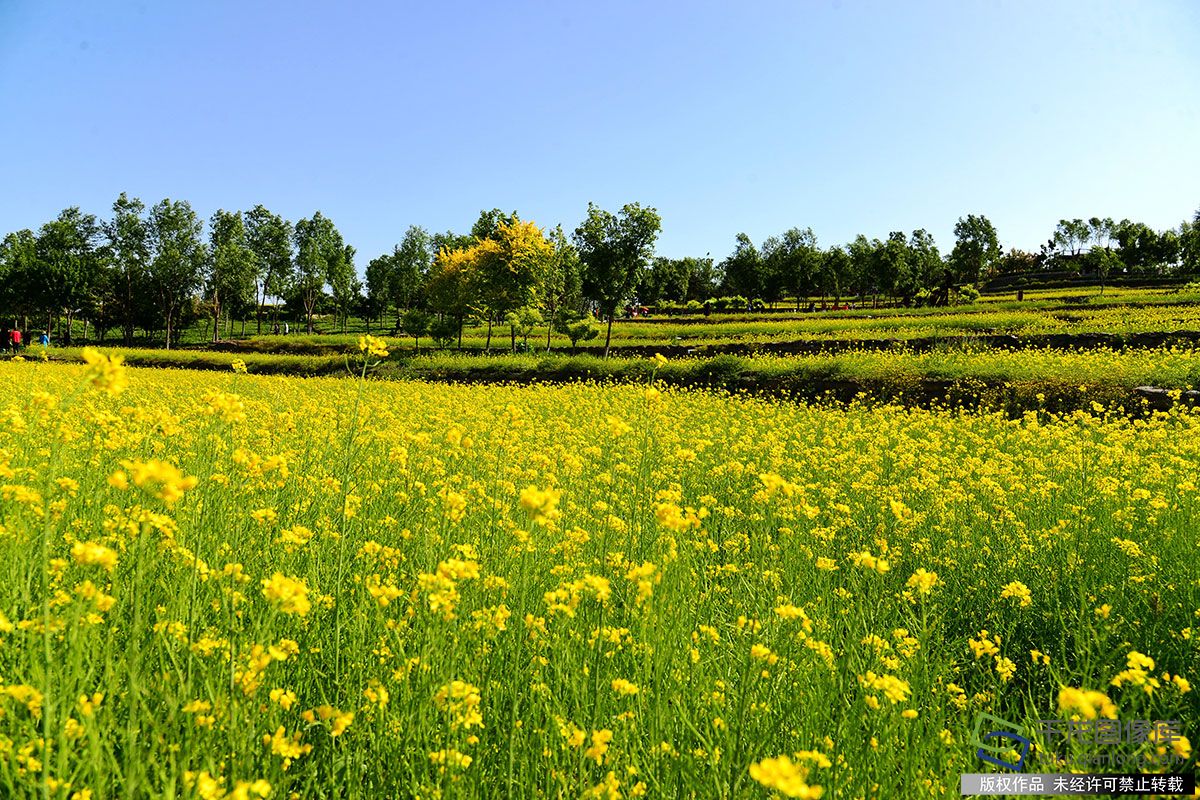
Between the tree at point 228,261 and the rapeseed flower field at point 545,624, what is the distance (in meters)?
48.8

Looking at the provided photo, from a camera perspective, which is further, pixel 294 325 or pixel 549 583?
pixel 294 325

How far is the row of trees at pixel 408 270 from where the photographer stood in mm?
35656

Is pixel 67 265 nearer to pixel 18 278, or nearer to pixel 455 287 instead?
pixel 18 278

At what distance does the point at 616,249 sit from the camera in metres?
29.5

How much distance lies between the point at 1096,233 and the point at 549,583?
10273 cm

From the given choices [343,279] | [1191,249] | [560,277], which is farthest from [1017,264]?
[343,279]

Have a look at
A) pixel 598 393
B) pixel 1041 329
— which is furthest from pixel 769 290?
pixel 598 393

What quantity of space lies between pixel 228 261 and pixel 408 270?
1375 centimetres

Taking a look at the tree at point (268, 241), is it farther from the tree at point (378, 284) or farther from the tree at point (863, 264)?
the tree at point (863, 264)

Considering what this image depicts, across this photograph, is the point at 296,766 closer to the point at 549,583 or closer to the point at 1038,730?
the point at 549,583

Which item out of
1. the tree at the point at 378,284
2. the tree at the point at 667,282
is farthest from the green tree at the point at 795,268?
the tree at the point at 378,284

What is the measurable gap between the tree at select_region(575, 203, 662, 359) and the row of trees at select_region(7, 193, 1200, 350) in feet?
3.83

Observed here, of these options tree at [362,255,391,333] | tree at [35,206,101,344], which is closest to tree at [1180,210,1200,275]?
tree at [362,255,391,333]

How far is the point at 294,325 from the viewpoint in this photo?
215 feet
